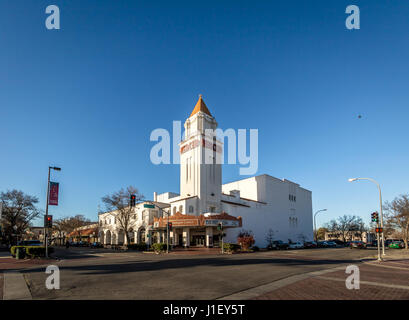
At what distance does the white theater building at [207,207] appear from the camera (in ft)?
158

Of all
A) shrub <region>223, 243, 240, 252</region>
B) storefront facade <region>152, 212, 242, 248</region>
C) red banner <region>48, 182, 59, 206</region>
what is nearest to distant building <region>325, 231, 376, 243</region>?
storefront facade <region>152, 212, 242, 248</region>

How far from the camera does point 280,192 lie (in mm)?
69000

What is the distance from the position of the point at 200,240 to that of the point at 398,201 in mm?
35458

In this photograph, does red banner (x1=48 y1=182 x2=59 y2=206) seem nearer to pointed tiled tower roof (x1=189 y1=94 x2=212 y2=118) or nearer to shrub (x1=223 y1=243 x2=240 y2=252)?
shrub (x1=223 y1=243 x2=240 y2=252)

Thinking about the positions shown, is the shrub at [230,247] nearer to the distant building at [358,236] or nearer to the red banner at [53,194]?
the red banner at [53,194]

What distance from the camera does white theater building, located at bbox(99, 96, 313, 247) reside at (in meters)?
48.2

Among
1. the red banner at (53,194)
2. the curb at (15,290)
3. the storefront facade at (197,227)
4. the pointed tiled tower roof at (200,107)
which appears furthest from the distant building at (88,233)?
the curb at (15,290)

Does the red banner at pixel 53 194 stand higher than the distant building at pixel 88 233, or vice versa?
the red banner at pixel 53 194

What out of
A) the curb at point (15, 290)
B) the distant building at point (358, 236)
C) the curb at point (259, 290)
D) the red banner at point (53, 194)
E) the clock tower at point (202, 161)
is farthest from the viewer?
the distant building at point (358, 236)

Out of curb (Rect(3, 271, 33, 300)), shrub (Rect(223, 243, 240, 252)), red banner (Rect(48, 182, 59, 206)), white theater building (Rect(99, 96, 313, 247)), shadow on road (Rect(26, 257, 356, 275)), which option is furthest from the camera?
white theater building (Rect(99, 96, 313, 247))

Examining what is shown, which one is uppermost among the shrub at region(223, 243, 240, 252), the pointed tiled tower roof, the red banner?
the pointed tiled tower roof

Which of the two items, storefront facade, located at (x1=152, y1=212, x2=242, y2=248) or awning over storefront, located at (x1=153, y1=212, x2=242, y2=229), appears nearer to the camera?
awning over storefront, located at (x1=153, y1=212, x2=242, y2=229)
